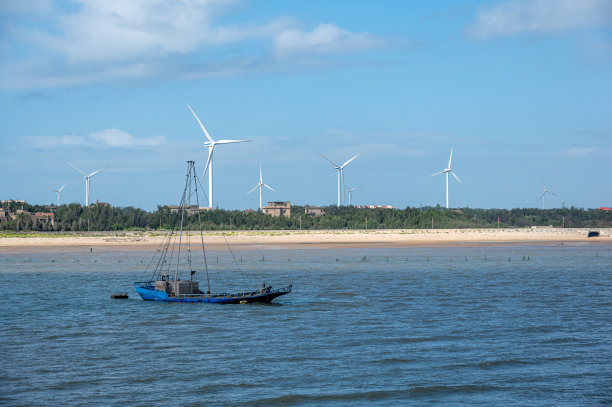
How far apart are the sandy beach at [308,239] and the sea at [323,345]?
201 ft

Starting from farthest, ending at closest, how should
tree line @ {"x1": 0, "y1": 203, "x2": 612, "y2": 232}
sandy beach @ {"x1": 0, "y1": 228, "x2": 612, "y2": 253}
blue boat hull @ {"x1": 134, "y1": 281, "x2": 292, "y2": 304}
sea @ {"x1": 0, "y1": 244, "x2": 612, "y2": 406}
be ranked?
tree line @ {"x1": 0, "y1": 203, "x2": 612, "y2": 232}
sandy beach @ {"x1": 0, "y1": 228, "x2": 612, "y2": 253}
blue boat hull @ {"x1": 134, "y1": 281, "x2": 292, "y2": 304}
sea @ {"x1": 0, "y1": 244, "x2": 612, "y2": 406}

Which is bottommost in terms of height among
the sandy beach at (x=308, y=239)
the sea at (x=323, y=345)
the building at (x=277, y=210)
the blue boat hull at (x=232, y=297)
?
the sea at (x=323, y=345)

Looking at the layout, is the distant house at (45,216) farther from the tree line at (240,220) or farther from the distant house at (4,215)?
the distant house at (4,215)

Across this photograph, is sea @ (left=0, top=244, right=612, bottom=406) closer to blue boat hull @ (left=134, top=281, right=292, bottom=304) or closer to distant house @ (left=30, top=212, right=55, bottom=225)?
blue boat hull @ (left=134, top=281, right=292, bottom=304)

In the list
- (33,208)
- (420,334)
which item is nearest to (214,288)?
(420,334)

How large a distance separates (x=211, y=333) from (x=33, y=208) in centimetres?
16221

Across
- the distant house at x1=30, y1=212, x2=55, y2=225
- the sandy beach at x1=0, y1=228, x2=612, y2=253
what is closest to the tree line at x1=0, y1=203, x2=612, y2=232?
the distant house at x1=30, y1=212, x2=55, y2=225

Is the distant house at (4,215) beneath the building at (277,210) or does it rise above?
beneath

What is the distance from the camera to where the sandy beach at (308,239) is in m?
119

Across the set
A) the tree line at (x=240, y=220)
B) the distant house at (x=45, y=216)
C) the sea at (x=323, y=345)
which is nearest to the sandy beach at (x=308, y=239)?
the tree line at (x=240, y=220)

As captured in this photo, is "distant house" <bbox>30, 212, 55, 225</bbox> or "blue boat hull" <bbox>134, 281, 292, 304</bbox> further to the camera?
"distant house" <bbox>30, 212, 55, 225</bbox>

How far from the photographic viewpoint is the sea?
74.3 ft

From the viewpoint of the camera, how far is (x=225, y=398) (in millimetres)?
22188

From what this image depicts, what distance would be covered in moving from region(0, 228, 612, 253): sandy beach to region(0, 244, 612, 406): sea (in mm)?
61238
